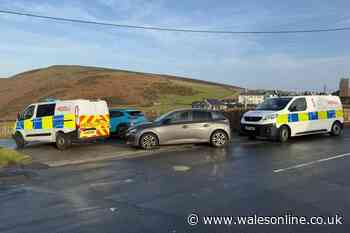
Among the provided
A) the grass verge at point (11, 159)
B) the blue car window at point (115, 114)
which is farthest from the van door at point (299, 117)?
the grass verge at point (11, 159)

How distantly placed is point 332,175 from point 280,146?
534 centimetres

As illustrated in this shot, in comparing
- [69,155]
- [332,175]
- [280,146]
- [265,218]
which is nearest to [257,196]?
[265,218]

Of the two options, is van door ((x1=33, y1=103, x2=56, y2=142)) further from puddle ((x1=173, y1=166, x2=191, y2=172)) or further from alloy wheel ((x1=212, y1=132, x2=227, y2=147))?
puddle ((x1=173, y1=166, x2=191, y2=172))

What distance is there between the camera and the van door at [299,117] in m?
15.7

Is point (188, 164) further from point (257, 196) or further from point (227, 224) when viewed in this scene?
point (227, 224)

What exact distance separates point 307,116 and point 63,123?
10.5 meters

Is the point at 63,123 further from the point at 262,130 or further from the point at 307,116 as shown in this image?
the point at 307,116

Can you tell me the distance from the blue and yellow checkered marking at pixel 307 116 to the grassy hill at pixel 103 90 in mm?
43318

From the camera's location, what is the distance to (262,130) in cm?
1547

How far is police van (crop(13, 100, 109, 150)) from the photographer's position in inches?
595

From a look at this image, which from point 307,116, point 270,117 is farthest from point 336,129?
point 270,117

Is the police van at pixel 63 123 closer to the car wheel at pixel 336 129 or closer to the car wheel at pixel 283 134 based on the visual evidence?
the car wheel at pixel 283 134

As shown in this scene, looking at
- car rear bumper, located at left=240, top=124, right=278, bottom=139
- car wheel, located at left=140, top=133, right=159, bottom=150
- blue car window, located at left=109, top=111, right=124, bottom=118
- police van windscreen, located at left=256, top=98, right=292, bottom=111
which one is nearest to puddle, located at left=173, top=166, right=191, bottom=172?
car wheel, located at left=140, top=133, right=159, bottom=150

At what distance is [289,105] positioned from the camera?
1573 centimetres
